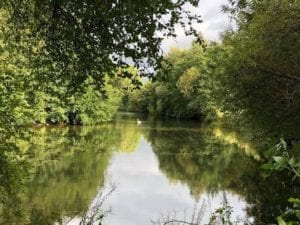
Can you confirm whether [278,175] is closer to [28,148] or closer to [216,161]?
[216,161]

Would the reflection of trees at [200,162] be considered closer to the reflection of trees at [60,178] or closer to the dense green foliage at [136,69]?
the dense green foliage at [136,69]

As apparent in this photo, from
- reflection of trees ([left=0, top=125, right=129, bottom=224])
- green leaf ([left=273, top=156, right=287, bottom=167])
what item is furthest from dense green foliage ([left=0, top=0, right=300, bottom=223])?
reflection of trees ([left=0, top=125, right=129, bottom=224])

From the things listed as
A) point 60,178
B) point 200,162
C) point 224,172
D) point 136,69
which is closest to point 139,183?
point 60,178

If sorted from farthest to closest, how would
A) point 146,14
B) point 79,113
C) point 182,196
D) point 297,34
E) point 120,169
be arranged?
point 79,113 → point 120,169 → point 182,196 → point 297,34 → point 146,14

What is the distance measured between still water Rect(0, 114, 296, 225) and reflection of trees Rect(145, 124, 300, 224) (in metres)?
0.04

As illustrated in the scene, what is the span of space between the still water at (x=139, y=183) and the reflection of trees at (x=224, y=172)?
1.5 inches

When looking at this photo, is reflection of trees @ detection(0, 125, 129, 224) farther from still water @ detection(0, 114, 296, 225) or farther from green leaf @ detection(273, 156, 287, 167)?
green leaf @ detection(273, 156, 287, 167)

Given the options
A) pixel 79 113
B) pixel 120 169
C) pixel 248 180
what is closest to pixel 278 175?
pixel 248 180

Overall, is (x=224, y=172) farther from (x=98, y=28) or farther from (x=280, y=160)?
(x=280, y=160)

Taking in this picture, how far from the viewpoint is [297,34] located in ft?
38.0

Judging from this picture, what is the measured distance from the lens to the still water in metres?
15.4

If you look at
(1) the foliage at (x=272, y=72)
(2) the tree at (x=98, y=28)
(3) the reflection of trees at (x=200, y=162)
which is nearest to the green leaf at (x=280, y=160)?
(2) the tree at (x=98, y=28)

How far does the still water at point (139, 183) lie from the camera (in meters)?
15.4

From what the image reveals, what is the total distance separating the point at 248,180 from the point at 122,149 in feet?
45.6
